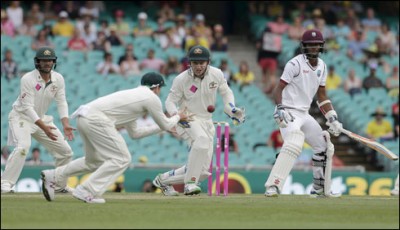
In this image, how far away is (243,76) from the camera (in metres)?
26.8

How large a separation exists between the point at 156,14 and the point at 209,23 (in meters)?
3.09

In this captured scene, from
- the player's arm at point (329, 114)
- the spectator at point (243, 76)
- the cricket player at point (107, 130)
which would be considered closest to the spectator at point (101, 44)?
the spectator at point (243, 76)

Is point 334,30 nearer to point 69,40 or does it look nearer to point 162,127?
point 69,40

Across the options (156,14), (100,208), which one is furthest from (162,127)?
(156,14)

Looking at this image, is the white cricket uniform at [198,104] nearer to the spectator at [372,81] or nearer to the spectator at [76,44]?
the spectator at [76,44]

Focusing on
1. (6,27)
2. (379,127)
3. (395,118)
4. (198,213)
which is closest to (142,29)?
(6,27)

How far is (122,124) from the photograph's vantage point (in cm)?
1370

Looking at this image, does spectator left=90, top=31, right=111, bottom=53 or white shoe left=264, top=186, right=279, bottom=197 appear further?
spectator left=90, top=31, right=111, bottom=53

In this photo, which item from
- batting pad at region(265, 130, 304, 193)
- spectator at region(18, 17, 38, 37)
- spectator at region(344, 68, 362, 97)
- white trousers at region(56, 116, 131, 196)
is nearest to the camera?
white trousers at region(56, 116, 131, 196)

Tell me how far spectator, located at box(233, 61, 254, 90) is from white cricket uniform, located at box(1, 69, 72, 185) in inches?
440

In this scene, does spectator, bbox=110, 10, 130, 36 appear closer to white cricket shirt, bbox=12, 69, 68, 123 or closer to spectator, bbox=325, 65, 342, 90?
spectator, bbox=325, 65, 342, 90

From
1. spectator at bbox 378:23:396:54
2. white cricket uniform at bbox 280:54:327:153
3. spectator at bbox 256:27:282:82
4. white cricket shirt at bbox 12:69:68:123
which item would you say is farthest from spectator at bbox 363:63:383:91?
white cricket shirt at bbox 12:69:68:123

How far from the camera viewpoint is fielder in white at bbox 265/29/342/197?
47.9 feet

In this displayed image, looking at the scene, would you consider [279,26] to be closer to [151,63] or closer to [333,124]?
[151,63]
